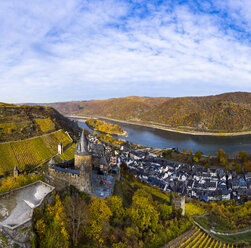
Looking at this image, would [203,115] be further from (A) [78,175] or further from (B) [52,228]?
(B) [52,228]

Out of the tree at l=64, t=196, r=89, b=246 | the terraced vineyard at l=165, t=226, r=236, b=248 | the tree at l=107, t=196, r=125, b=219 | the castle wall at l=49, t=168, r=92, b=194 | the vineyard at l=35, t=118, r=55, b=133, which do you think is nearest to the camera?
the tree at l=64, t=196, r=89, b=246

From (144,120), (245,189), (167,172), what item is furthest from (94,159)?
(144,120)

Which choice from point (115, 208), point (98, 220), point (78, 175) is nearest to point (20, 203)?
point (98, 220)

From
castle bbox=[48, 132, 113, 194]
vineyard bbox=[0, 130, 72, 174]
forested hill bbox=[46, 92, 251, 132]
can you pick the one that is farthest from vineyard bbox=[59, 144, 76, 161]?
forested hill bbox=[46, 92, 251, 132]

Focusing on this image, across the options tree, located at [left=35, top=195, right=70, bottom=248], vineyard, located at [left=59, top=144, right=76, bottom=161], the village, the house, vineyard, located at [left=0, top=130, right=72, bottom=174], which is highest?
tree, located at [left=35, top=195, right=70, bottom=248]

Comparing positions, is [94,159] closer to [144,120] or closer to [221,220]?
[221,220]

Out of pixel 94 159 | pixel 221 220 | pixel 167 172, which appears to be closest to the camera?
pixel 94 159

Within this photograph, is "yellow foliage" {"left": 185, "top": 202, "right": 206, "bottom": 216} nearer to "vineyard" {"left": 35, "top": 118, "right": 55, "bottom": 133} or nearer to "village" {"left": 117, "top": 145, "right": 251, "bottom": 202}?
"village" {"left": 117, "top": 145, "right": 251, "bottom": 202}
